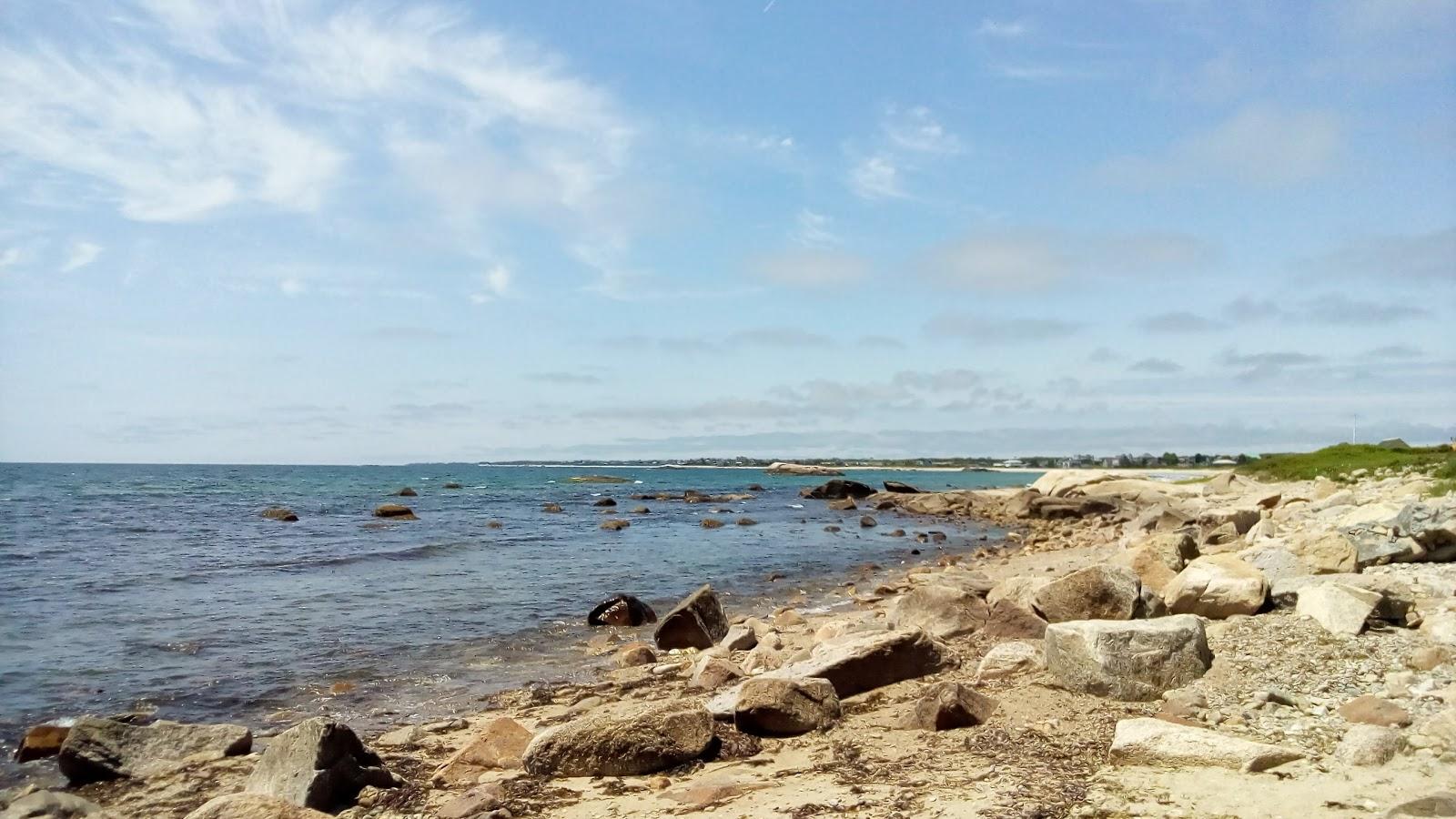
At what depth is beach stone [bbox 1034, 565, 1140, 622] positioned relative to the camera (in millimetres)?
8773

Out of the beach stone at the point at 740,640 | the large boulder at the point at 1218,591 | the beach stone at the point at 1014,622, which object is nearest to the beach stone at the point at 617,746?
the beach stone at the point at 1014,622

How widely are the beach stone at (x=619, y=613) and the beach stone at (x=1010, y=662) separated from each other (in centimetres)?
735

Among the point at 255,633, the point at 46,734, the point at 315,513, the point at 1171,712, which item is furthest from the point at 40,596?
the point at 315,513

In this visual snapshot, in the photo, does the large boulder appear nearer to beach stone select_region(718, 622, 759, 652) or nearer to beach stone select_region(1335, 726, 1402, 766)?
beach stone select_region(1335, 726, 1402, 766)

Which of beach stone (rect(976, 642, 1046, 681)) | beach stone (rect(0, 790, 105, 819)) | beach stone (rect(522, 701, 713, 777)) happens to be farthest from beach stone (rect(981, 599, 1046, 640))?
beach stone (rect(0, 790, 105, 819))

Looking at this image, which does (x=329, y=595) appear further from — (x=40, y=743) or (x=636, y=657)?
(x=40, y=743)

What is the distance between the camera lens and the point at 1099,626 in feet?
22.5

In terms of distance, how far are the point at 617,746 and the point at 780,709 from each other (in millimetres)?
1289

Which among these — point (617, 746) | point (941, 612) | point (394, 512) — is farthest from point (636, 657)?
point (394, 512)

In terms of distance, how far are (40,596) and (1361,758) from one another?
1957cm

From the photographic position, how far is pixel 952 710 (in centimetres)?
636

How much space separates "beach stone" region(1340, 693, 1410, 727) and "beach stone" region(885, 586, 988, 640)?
4573 millimetres

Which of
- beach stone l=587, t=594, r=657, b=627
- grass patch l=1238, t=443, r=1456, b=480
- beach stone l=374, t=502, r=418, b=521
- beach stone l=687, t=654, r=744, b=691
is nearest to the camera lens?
beach stone l=687, t=654, r=744, b=691

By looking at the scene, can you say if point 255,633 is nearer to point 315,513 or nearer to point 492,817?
point 492,817
